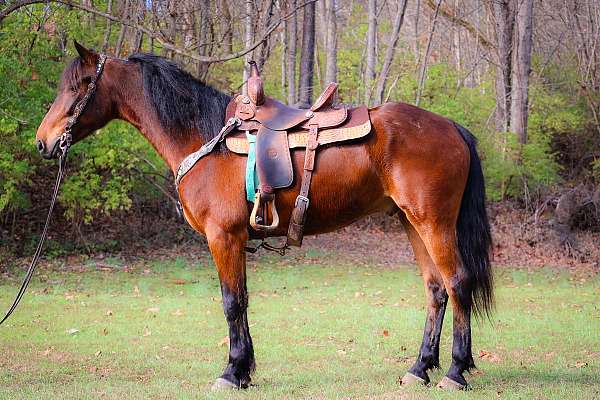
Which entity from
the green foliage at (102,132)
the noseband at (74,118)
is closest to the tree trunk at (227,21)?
the green foliage at (102,132)

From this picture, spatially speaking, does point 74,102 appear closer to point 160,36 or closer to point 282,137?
point 282,137

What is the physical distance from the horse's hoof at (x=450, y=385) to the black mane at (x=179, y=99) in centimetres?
234

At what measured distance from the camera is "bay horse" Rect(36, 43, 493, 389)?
486 centimetres

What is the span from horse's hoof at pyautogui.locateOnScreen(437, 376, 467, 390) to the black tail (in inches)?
20.3

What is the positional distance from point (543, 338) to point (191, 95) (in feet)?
14.5

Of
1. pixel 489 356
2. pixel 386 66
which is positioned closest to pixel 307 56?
pixel 386 66

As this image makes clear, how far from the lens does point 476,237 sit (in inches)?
199

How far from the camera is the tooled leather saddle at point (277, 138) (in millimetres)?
4816

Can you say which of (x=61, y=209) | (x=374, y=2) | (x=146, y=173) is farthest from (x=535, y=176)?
(x=61, y=209)

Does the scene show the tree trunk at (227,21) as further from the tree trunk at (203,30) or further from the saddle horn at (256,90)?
the saddle horn at (256,90)

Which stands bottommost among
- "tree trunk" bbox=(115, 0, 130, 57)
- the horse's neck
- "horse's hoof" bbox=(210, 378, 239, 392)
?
"horse's hoof" bbox=(210, 378, 239, 392)

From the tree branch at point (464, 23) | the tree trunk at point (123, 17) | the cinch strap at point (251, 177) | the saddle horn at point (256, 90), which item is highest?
the tree branch at point (464, 23)

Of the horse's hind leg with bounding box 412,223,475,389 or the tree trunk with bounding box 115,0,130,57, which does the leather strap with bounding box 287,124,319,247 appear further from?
the tree trunk with bounding box 115,0,130,57

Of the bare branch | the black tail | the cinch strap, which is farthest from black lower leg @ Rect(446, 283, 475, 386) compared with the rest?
the bare branch
